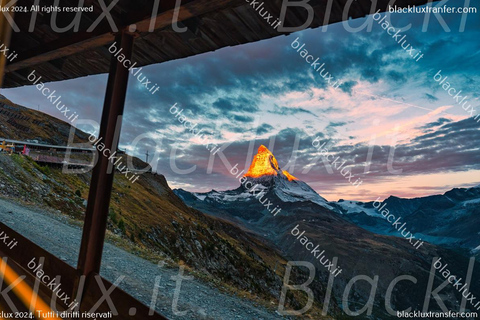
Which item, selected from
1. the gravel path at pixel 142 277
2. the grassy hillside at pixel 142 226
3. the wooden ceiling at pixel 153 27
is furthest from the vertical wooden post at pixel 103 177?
the grassy hillside at pixel 142 226

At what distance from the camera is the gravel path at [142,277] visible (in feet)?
30.7

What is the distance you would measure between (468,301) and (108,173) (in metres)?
256

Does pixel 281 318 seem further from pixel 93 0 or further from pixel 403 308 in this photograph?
pixel 403 308

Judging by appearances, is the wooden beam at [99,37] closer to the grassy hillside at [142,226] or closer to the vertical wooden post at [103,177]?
the vertical wooden post at [103,177]

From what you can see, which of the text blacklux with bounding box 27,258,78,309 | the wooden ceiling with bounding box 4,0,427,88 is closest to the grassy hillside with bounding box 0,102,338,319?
the text blacklux with bounding box 27,258,78,309

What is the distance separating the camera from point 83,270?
3.25 metres

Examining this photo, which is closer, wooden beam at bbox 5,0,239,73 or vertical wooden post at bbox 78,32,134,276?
wooden beam at bbox 5,0,239,73

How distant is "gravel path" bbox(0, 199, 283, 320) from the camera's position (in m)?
9.35

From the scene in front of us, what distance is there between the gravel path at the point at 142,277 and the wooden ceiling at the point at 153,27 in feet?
22.5

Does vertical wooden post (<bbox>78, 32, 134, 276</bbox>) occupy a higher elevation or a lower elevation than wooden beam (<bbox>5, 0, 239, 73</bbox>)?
lower

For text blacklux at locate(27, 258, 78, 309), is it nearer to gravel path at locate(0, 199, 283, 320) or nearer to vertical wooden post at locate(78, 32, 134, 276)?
vertical wooden post at locate(78, 32, 134, 276)

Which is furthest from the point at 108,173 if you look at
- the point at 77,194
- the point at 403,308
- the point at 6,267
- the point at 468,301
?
the point at 468,301

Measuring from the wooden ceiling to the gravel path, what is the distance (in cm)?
687

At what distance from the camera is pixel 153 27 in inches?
132
